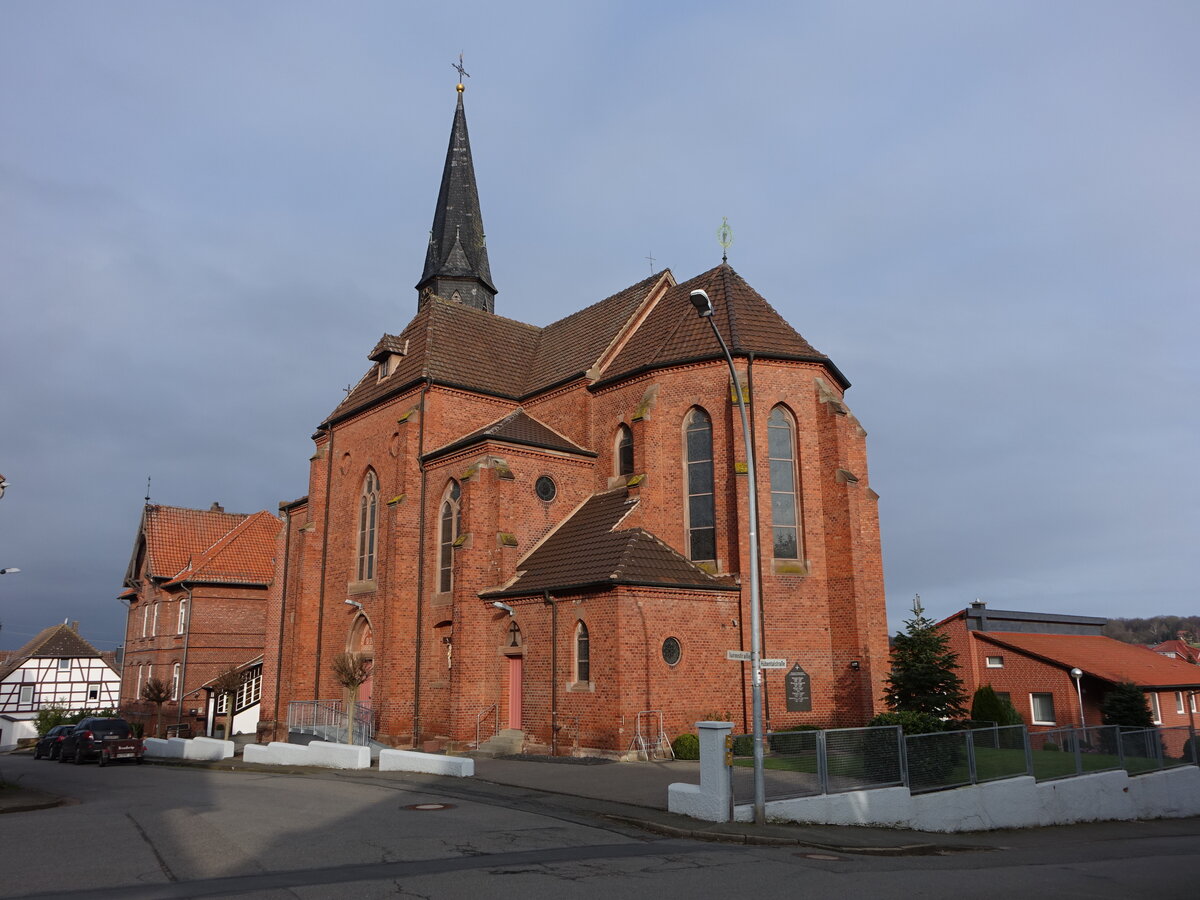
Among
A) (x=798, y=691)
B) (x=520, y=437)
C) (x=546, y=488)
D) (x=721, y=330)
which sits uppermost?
(x=721, y=330)

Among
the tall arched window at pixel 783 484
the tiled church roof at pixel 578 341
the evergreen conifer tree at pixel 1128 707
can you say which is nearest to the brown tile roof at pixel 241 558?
the tiled church roof at pixel 578 341

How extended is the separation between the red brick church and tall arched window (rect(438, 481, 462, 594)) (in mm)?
75

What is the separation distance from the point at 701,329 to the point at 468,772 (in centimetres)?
1459

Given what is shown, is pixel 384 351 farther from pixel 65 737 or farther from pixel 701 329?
pixel 65 737

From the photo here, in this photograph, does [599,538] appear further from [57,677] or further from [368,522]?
[57,677]

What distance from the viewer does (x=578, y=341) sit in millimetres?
31469

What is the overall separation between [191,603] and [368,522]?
16413mm

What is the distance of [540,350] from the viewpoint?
33750 mm

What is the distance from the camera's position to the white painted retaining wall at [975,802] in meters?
13.3

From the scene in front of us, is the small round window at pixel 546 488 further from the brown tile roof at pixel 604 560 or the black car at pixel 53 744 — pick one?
the black car at pixel 53 744

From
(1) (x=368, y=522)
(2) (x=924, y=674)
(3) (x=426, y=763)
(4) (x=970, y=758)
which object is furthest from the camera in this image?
(1) (x=368, y=522)

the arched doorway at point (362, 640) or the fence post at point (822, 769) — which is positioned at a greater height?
the arched doorway at point (362, 640)

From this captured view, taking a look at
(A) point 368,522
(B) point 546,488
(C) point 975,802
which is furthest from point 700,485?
(A) point 368,522

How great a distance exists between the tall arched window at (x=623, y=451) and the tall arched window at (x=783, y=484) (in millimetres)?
4520
